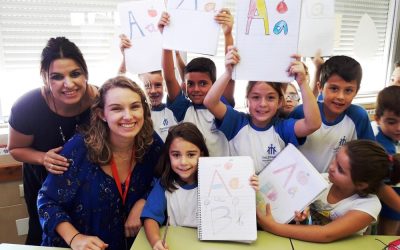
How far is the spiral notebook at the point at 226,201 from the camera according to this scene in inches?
49.2

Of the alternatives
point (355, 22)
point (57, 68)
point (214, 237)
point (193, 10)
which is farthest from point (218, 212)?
point (355, 22)

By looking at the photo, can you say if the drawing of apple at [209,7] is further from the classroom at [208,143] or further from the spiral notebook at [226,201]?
the spiral notebook at [226,201]

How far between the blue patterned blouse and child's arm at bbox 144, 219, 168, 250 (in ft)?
0.70

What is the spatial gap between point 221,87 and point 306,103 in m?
0.40

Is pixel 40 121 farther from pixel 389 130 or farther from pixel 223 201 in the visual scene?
pixel 389 130

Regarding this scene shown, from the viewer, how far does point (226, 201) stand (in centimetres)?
128

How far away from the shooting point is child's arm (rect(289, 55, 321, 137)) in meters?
1.37

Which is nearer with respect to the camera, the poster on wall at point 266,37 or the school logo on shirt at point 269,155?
the poster on wall at point 266,37

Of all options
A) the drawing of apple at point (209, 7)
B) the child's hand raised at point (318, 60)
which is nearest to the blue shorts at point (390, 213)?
the child's hand raised at point (318, 60)

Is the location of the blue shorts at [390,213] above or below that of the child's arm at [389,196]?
below

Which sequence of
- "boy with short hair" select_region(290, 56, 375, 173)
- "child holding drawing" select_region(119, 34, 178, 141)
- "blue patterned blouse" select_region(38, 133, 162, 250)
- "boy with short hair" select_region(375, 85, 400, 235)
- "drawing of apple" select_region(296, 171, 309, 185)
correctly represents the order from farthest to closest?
"child holding drawing" select_region(119, 34, 178, 141)
"boy with short hair" select_region(375, 85, 400, 235)
"boy with short hair" select_region(290, 56, 375, 173)
"blue patterned blouse" select_region(38, 133, 162, 250)
"drawing of apple" select_region(296, 171, 309, 185)

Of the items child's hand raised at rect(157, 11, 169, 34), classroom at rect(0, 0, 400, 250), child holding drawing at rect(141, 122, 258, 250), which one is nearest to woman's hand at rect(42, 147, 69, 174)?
classroom at rect(0, 0, 400, 250)

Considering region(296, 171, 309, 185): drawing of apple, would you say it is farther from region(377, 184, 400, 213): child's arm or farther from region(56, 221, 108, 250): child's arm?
region(56, 221, 108, 250): child's arm

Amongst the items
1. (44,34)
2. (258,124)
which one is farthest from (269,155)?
(44,34)
